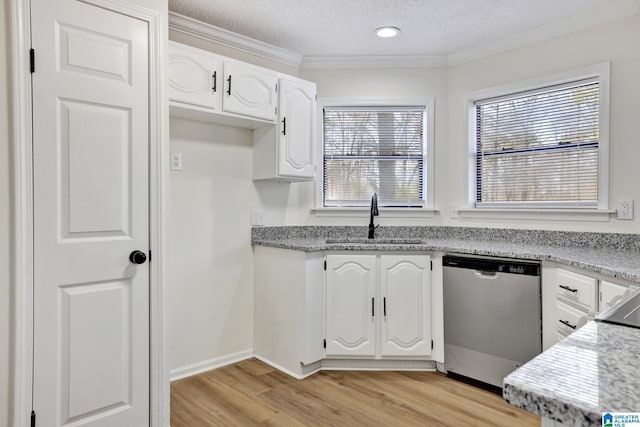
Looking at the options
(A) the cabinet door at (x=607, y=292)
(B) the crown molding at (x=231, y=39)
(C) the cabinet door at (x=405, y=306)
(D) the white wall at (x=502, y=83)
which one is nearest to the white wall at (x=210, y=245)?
(D) the white wall at (x=502, y=83)

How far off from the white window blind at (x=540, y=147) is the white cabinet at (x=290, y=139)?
135 centimetres

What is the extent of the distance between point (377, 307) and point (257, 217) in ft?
3.62

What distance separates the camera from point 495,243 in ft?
9.37

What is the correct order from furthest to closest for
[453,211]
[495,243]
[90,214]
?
1. [453,211]
2. [495,243]
3. [90,214]

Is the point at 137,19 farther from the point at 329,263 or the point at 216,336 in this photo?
the point at 216,336

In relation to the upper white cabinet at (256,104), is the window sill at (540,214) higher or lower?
lower

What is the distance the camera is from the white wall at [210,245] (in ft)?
8.77

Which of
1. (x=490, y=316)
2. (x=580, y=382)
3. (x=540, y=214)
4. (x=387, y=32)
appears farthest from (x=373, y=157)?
(x=580, y=382)

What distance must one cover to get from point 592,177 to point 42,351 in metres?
3.21

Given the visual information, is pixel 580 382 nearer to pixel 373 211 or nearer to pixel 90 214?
pixel 90 214

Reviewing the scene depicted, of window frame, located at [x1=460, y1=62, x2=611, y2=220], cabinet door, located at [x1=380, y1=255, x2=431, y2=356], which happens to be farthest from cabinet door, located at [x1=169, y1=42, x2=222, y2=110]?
window frame, located at [x1=460, y1=62, x2=611, y2=220]

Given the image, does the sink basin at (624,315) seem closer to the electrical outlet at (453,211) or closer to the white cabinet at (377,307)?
the white cabinet at (377,307)

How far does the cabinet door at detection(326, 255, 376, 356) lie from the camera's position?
2729 millimetres

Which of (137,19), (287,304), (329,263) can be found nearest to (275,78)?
(137,19)
